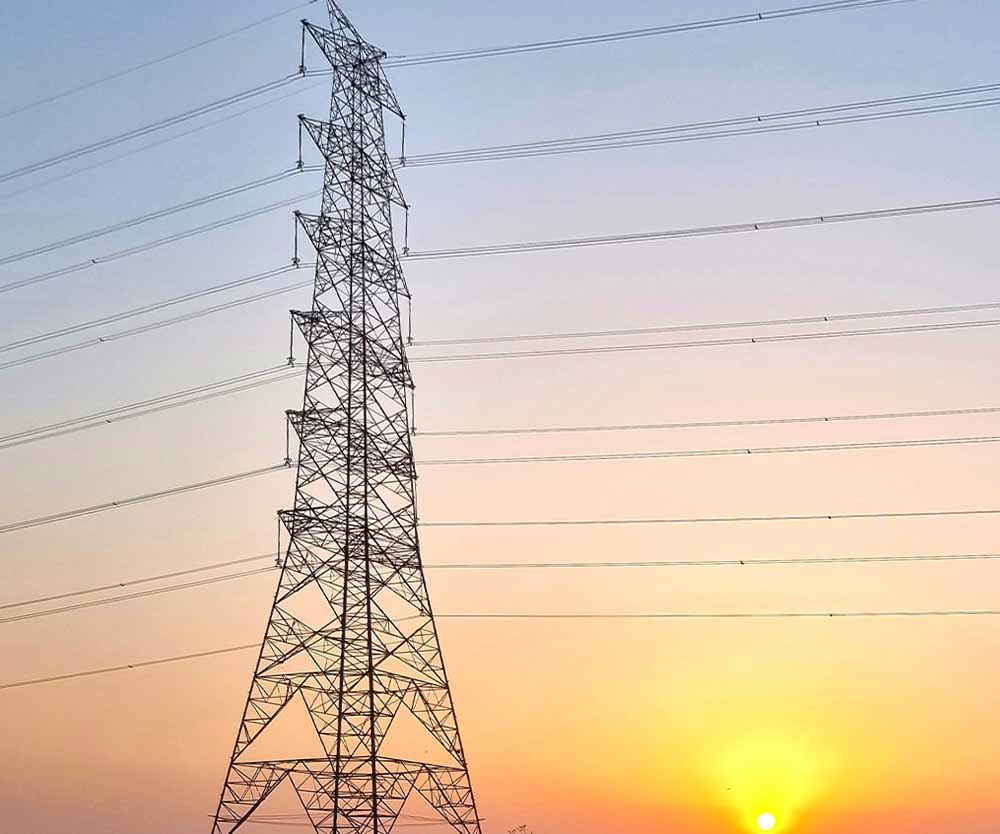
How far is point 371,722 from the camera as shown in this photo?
33438 millimetres

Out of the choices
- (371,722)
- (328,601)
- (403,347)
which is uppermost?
(403,347)

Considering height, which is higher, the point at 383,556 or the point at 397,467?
the point at 397,467

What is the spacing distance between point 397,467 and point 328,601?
4749 mm

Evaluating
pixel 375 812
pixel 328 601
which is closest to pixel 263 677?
pixel 328 601

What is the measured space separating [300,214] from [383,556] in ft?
35.4

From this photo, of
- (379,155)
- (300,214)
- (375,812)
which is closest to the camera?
(375,812)

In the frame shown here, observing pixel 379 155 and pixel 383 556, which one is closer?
pixel 383 556

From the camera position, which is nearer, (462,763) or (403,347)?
(462,763)

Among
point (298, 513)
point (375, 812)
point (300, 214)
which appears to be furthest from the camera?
point (300, 214)

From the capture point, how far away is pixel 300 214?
37.8 m

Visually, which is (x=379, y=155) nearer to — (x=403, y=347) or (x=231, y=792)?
(x=403, y=347)

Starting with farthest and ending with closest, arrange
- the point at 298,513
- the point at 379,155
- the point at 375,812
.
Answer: the point at 379,155 < the point at 298,513 < the point at 375,812

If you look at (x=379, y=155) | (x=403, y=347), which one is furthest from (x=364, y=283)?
(x=379, y=155)

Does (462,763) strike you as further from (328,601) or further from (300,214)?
Answer: (300,214)
